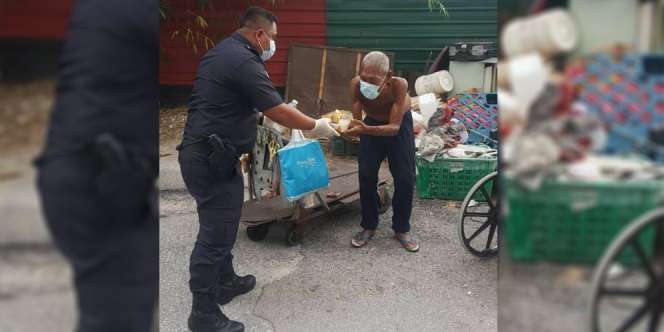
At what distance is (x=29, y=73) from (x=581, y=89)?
92cm

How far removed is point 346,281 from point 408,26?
5026 millimetres

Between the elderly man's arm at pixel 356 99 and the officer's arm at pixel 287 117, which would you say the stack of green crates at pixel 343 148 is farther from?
the officer's arm at pixel 287 117

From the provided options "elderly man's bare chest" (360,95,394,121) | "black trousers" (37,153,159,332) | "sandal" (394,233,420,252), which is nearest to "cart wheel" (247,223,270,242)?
"sandal" (394,233,420,252)

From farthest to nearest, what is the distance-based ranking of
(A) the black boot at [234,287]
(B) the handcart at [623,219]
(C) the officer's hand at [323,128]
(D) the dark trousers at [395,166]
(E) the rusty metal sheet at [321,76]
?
(E) the rusty metal sheet at [321,76]
(D) the dark trousers at [395,166]
(A) the black boot at [234,287]
(C) the officer's hand at [323,128]
(B) the handcart at [623,219]

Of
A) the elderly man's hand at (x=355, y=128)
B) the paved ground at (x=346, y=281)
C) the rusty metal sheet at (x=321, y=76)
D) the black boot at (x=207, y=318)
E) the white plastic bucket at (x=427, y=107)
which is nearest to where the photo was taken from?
the black boot at (x=207, y=318)

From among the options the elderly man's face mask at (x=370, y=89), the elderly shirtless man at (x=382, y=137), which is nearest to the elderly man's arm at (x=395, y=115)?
the elderly shirtless man at (x=382, y=137)

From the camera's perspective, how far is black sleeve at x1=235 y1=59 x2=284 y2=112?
9.08 ft

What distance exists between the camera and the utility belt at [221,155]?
9.14 ft

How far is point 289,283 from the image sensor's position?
363 centimetres

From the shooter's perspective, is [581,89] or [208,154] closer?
[581,89]

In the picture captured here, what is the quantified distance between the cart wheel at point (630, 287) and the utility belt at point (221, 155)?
2080mm

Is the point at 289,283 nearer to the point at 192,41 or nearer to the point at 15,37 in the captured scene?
the point at 15,37

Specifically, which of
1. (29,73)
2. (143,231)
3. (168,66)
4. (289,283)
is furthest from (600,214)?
(168,66)

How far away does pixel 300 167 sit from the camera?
3545 mm
